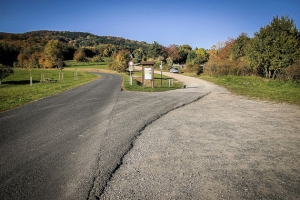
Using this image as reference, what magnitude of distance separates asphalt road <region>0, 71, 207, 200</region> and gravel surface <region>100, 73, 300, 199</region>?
43 centimetres

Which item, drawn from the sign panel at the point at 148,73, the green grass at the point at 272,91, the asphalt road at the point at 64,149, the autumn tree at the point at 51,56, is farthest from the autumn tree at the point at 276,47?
the autumn tree at the point at 51,56

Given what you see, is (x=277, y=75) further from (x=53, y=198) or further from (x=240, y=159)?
(x=53, y=198)

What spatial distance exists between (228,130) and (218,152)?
2.07m

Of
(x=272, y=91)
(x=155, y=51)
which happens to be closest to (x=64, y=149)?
(x=272, y=91)

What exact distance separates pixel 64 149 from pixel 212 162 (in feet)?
13.4

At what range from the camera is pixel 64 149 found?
17.1ft

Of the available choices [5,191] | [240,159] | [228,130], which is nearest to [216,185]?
[240,159]

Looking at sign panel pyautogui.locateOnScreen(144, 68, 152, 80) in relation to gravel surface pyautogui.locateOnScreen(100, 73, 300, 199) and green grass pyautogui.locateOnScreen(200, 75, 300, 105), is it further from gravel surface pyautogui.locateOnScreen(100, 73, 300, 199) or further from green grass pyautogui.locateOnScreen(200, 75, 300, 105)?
gravel surface pyautogui.locateOnScreen(100, 73, 300, 199)

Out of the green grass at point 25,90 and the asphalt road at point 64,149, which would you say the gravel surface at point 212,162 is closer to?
the asphalt road at point 64,149

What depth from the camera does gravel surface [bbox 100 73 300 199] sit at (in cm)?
347

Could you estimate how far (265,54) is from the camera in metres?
27.6

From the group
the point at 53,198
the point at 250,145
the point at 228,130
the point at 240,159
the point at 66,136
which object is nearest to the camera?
the point at 53,198

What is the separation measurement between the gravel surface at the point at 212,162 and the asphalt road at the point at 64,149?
427 mm

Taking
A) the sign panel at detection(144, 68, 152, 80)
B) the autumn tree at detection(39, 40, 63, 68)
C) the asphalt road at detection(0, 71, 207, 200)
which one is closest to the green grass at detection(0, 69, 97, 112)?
the asphalt road at detection(0, 71, 207, 200)
